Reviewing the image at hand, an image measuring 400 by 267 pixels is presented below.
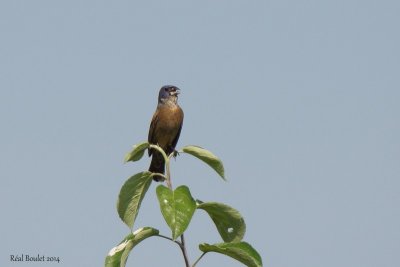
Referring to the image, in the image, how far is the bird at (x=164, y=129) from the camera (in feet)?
33.5

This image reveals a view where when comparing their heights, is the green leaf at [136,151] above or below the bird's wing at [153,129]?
below

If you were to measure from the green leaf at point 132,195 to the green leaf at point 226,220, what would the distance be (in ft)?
1.31

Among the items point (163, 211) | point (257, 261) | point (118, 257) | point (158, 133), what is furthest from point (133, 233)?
point (158, 133)

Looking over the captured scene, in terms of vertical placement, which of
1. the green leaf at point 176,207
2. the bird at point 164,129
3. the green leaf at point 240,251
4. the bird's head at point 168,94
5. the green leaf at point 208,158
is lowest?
the green leaf at point 240,251

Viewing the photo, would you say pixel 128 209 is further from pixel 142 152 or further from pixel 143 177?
pixel 142 152

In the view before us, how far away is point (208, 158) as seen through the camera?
4.02m

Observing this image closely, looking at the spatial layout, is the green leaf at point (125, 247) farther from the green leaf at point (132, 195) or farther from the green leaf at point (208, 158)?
the green leaf at point (208, 158)

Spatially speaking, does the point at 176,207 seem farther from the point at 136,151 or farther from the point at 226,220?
the point at 136,151

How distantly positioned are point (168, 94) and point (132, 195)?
7442mm

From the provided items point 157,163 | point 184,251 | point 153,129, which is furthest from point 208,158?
point 153,129

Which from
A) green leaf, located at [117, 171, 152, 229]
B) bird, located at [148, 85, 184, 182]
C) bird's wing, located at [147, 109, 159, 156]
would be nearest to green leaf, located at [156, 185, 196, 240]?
green leaf, located at [117, 171, 152, 229]

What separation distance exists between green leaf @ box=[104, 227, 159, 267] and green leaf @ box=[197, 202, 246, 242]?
12.2 inches

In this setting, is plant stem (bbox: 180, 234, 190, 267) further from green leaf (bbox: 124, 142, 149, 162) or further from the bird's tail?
the bird's tail

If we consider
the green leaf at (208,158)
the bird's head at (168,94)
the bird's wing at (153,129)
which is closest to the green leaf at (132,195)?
the green leaf at (208,158)
